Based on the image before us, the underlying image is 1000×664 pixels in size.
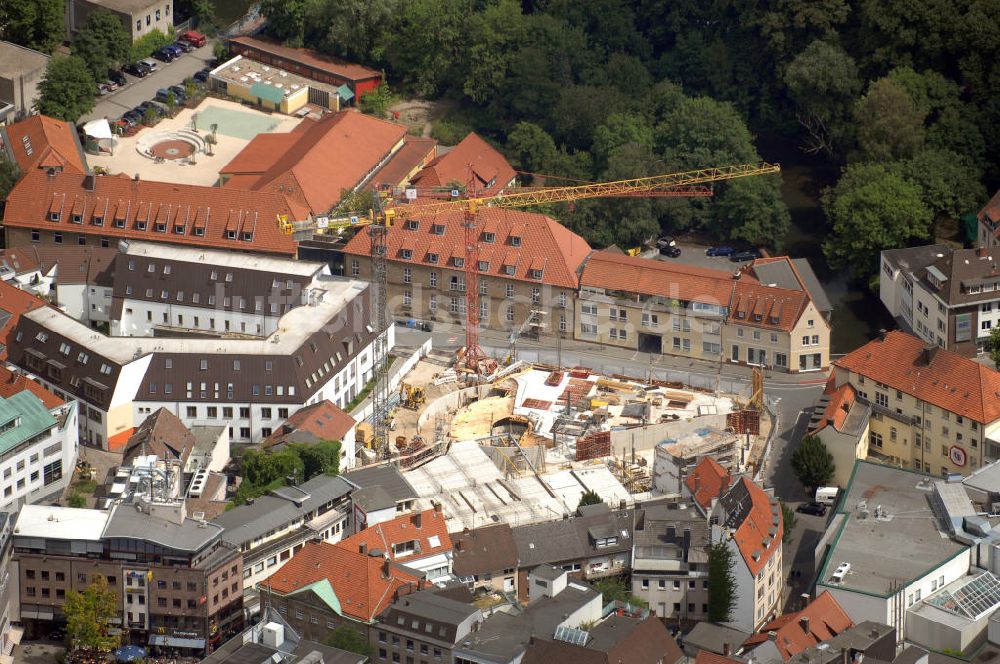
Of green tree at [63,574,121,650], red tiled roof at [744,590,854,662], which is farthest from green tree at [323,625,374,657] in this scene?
red tiled roof at [744,590,854,662]

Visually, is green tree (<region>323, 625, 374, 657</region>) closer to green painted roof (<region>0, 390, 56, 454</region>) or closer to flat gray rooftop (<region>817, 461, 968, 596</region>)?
green painted roof (<region>0, 390, 56, 454</region>)

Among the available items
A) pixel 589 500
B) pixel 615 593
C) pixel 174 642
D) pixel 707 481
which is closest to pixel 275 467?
pixel 174 642

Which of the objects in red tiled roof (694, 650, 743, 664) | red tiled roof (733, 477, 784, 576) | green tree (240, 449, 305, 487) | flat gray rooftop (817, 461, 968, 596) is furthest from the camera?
green tree (240, 449, 305, 487)

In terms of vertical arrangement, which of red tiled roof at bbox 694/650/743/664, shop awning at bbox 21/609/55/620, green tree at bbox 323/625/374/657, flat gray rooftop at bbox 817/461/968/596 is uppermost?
flat gray rooftop at bbox 817/461/968/596

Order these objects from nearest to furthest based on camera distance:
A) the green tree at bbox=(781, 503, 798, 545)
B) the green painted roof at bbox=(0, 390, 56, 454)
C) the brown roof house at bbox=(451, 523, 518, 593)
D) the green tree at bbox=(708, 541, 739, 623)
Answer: the green tree at bbox=(708, 541, 739, 623) → the brown roof house at bbox=(451, 523, 518, 593) → the green painted roof at bbox=(0, 390, 56, 454) → the green tree at bbox=(781, 503, 798, 545)

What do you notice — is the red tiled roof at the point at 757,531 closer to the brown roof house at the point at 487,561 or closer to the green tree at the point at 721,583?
the green tree at the point at 721,583

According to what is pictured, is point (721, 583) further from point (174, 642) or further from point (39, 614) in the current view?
point (39, 614)

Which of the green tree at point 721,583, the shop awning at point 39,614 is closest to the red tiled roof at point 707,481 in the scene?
the green tree at point 721,583
